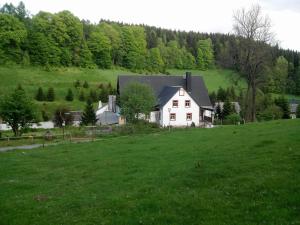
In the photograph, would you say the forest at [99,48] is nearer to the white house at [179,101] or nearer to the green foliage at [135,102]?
the white house at [179,101]

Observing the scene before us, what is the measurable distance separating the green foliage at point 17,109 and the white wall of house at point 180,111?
Result: 60.3ft

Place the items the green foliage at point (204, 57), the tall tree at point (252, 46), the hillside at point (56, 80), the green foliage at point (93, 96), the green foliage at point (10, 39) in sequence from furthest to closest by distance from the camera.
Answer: the green foliage at point (204, 57) → the green foliage at point (10, 39) → the green foliage at point (93, 96) → the hillside at point (56, 80) → the tall tree at point (252, 46)

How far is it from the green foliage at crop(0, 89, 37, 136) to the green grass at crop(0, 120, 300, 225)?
23165mm

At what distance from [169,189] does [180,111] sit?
4080cm

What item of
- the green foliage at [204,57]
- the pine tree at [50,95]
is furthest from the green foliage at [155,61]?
the pine tree at [50,95]

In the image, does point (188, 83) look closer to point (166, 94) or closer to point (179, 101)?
point (166, 94)

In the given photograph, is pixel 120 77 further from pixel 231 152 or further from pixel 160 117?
pixel 231 152

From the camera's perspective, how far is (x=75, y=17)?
115m

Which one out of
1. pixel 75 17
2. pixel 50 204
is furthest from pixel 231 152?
pixel 75 17

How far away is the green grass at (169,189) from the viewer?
27.9ft

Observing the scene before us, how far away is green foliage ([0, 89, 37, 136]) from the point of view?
130 feet

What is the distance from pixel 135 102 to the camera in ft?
134

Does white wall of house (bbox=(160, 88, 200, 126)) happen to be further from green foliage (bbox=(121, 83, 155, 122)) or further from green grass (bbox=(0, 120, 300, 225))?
green grass (bbox=(0, 120, 300, 225))

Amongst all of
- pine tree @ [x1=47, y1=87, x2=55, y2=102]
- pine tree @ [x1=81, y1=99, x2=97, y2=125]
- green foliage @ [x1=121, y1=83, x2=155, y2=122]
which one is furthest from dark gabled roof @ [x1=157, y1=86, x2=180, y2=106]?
pine tree @ [x1=47, y1=87, x2=55, y2=102]
